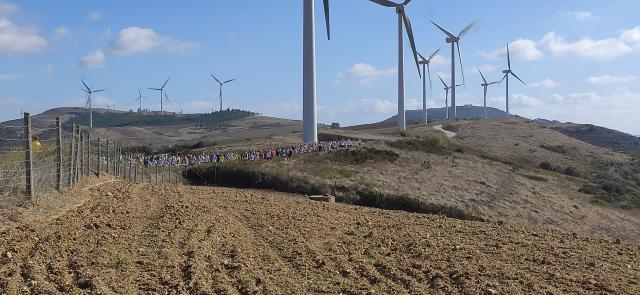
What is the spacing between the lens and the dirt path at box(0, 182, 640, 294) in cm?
802

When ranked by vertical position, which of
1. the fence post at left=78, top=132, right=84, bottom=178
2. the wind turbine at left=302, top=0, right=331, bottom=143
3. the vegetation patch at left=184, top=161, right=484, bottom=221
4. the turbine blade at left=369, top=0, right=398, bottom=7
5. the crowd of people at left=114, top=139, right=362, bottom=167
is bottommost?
the vegetation patch at left=184, top=161, right=484, bottom=221

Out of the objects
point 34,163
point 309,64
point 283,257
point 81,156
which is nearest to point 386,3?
point 309,64

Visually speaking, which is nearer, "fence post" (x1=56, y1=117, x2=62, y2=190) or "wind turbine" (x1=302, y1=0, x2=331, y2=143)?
"fence post" (x1=56, y1=117, x2=62, y2=190)

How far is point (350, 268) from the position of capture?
9375mm

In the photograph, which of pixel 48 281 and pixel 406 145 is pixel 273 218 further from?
pixel 406 145

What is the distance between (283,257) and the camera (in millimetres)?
10094

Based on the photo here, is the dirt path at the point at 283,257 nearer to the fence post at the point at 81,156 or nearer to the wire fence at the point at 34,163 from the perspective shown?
the wire fence at the point at 34,163

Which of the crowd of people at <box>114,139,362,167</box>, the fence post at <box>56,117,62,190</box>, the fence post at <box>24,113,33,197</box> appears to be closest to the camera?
the fence post at <box>24,113,33,197</box>

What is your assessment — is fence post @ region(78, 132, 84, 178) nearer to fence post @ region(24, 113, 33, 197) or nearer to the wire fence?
the wire fence

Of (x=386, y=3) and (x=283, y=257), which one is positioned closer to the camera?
(x=283, y=257)

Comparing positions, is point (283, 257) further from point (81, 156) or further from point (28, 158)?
point (81, 156)

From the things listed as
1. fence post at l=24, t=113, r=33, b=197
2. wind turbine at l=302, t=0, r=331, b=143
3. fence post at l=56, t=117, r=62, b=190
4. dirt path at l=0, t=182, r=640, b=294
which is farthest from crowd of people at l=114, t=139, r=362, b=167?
dirt path at l=0, t=182, r=640, b=294

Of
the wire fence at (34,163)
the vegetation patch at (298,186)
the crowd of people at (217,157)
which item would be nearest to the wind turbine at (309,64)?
the crowd of people at (217,157)

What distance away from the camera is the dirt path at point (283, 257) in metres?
8.02
